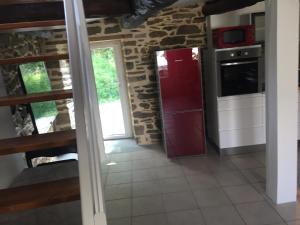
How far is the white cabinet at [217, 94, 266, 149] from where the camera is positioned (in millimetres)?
3869

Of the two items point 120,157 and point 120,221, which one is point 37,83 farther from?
point 120,221

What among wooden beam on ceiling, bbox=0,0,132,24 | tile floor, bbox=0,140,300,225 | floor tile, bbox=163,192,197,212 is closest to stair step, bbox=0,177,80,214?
tile floor, bbox=0,140,300,225

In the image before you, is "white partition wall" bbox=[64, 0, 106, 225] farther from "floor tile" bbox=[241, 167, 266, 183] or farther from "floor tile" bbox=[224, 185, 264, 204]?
"floor tile" bbox=[241, 167, 266, 183]

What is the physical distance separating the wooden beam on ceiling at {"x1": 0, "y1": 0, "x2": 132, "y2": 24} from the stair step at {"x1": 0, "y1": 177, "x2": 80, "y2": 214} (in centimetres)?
146

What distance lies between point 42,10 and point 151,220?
215 cm

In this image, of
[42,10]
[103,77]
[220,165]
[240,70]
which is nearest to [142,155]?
[220,165]

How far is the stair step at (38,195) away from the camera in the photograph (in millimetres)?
1158

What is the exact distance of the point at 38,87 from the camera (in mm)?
3893

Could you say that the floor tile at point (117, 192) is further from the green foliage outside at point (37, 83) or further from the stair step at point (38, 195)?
the stair step at point (38, 195)

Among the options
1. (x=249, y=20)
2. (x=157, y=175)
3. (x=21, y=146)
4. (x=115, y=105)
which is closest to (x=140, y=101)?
(x=115, y=105)

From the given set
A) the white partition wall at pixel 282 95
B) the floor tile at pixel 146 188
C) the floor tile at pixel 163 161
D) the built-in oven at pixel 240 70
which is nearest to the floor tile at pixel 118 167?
the floor tile at pixel 163 161

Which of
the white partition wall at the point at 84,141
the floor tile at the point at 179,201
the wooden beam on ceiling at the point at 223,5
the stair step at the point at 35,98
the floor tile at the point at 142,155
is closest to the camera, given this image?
the white partition wall at the point at 84,141

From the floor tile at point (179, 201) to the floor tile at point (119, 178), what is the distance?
0.69 metres

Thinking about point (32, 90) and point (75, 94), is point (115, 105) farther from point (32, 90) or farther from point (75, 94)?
point (75, 94)
